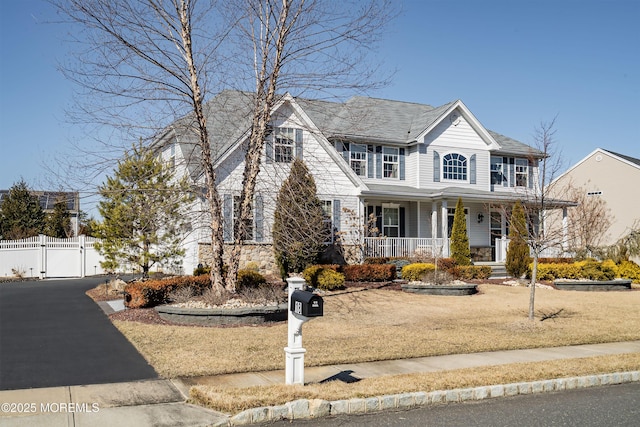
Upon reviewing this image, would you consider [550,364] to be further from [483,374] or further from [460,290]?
[460,290]

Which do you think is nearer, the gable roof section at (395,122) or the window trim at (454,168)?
the gable roof section at (395,122)

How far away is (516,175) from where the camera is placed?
101ft

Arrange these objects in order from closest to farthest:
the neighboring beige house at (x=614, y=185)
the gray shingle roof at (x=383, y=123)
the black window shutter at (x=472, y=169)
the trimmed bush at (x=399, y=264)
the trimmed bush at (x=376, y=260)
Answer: the trimmed bush at (x=399, y=264), the trimmed bush at (x=376, y=260), the gray shingle roof at (x=383, y=123), the black window shutter at (x=472, y=169), the neighboring beige house at (x=614, y=185)

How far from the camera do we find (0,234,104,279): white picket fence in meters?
24.8

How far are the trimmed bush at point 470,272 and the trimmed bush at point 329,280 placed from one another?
5.14 meters

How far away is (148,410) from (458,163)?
80.3 feet

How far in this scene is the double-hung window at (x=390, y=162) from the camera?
28094 millimetres

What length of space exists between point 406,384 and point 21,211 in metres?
31.9

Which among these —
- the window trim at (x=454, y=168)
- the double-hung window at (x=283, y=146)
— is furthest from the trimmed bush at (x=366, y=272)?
the window trim at (x=454, y=168)

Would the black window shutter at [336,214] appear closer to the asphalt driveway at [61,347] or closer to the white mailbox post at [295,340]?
the asphalt driveway at [61,347]

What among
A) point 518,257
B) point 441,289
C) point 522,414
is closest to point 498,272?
point 518,257

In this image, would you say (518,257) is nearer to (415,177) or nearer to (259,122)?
(415,177)

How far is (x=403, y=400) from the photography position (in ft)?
24.2

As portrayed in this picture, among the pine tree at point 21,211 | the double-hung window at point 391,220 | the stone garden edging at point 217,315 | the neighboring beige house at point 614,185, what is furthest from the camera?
the neighboring beige house at point 614,185
